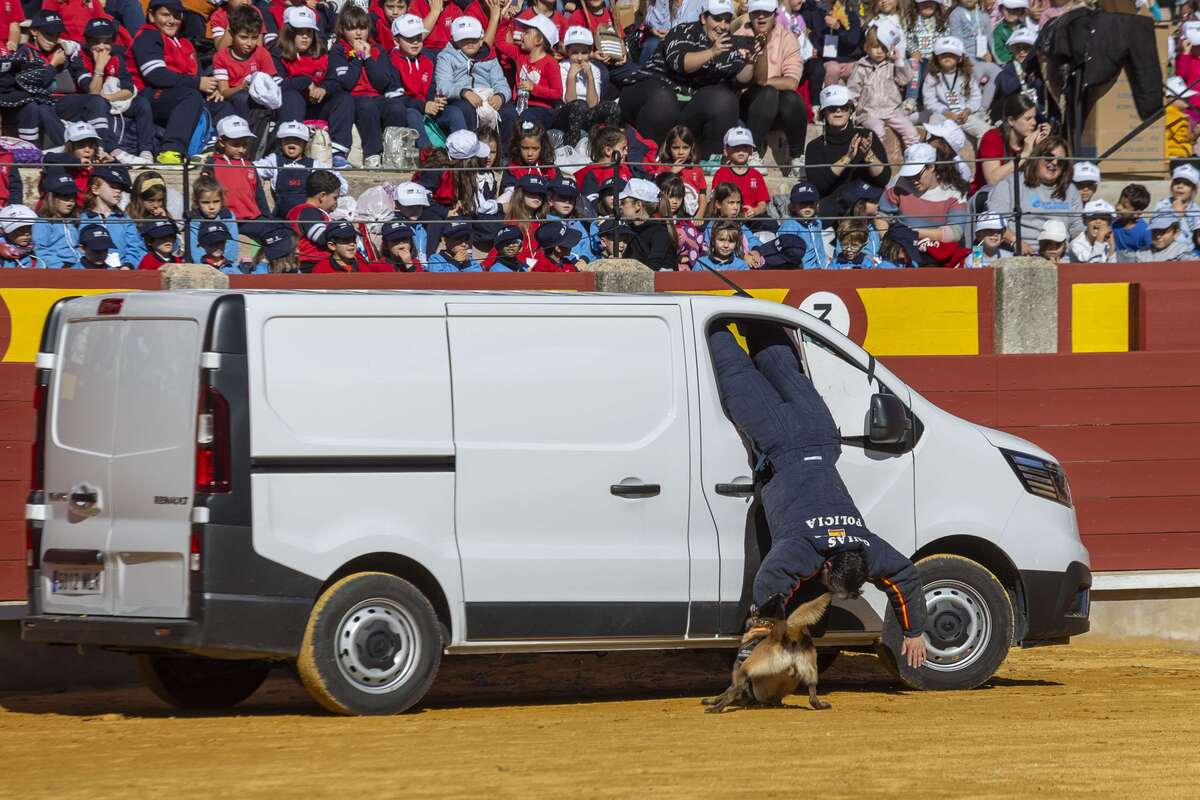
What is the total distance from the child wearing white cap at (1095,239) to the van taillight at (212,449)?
9.13 m

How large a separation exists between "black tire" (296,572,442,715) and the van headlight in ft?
11.5

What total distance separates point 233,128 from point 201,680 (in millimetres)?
5374

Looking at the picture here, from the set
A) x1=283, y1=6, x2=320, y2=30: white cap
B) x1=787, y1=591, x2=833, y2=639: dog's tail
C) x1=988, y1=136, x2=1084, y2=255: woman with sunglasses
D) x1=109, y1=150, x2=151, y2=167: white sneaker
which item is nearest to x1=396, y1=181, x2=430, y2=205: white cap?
x1=109, y1=150, x2=151, y2=167: white sneaker

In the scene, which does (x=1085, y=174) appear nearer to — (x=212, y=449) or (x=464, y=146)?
(x=464, y=146)

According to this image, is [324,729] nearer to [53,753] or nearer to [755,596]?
[53,753]

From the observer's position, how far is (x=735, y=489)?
984 centimetres

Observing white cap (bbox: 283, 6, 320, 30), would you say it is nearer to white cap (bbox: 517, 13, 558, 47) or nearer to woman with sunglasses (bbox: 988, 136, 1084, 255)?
white cap (bbox: 517, 13, 558, 47)

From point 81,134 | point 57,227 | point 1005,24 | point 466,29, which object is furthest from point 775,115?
point 57,227

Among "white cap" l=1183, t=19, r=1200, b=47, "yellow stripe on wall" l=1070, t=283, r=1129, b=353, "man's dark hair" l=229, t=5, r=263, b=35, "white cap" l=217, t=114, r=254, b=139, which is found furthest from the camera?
"white cap" l=1183, t=19, r=1200, b=47

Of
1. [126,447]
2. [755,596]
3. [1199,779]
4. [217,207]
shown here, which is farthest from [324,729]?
[217,207]

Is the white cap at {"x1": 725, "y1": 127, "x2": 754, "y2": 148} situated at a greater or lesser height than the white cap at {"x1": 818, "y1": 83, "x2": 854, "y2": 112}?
lesser

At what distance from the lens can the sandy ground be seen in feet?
23.4

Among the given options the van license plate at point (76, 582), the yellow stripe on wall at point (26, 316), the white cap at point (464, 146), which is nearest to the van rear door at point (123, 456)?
the van license plate at point (76, 582)

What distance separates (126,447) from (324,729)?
65.4 inches
